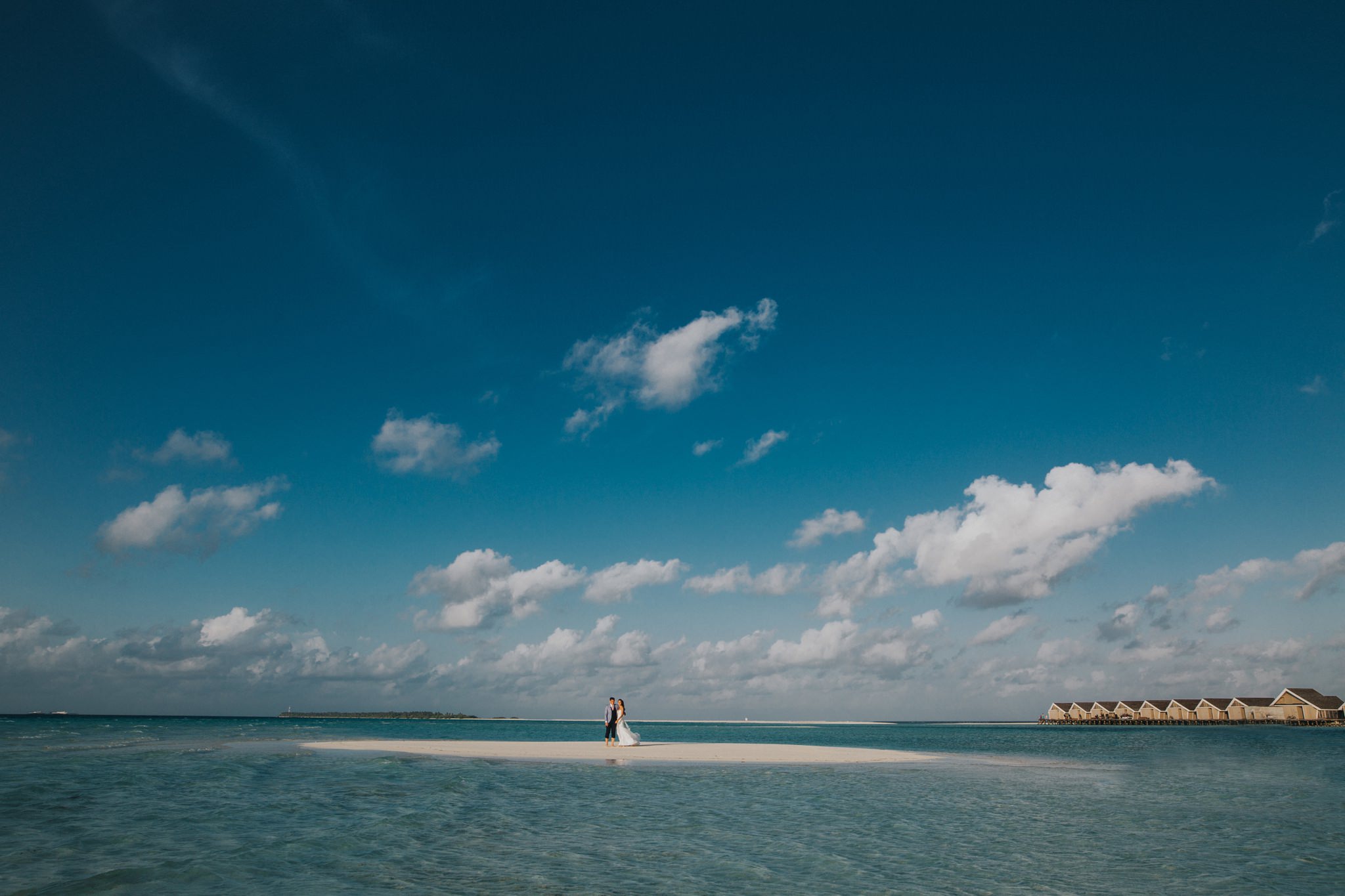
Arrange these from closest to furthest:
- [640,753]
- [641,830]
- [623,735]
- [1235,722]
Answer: [641,830]
[640,753]
[623,735]
[1235,722]

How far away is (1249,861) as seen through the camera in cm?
1806

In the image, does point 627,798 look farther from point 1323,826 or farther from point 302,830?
point 1323,826

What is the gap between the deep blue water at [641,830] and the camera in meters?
15.0

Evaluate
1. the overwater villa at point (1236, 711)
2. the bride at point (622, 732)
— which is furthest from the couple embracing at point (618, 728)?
the overwater villa at point (1236, 711)

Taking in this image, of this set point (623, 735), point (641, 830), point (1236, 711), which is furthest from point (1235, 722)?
point (641, 830)

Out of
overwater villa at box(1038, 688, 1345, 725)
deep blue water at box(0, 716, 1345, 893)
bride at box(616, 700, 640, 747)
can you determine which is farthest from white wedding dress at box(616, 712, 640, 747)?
overwater villa at box(1038, 688, 1345, 725)

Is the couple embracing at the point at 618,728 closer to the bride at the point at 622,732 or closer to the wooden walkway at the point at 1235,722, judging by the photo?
the bride at the point at 622,732

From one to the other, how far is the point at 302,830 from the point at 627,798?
10.9m

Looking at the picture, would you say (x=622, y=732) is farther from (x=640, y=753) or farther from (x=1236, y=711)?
(x=1236, y=711)

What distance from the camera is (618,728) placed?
53.7 m

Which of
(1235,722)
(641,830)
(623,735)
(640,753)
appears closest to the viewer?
(641,830)

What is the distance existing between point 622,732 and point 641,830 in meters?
34.9

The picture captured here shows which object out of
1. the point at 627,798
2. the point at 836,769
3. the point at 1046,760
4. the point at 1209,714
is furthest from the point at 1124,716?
the point at 627,798

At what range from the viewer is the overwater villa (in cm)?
15438
